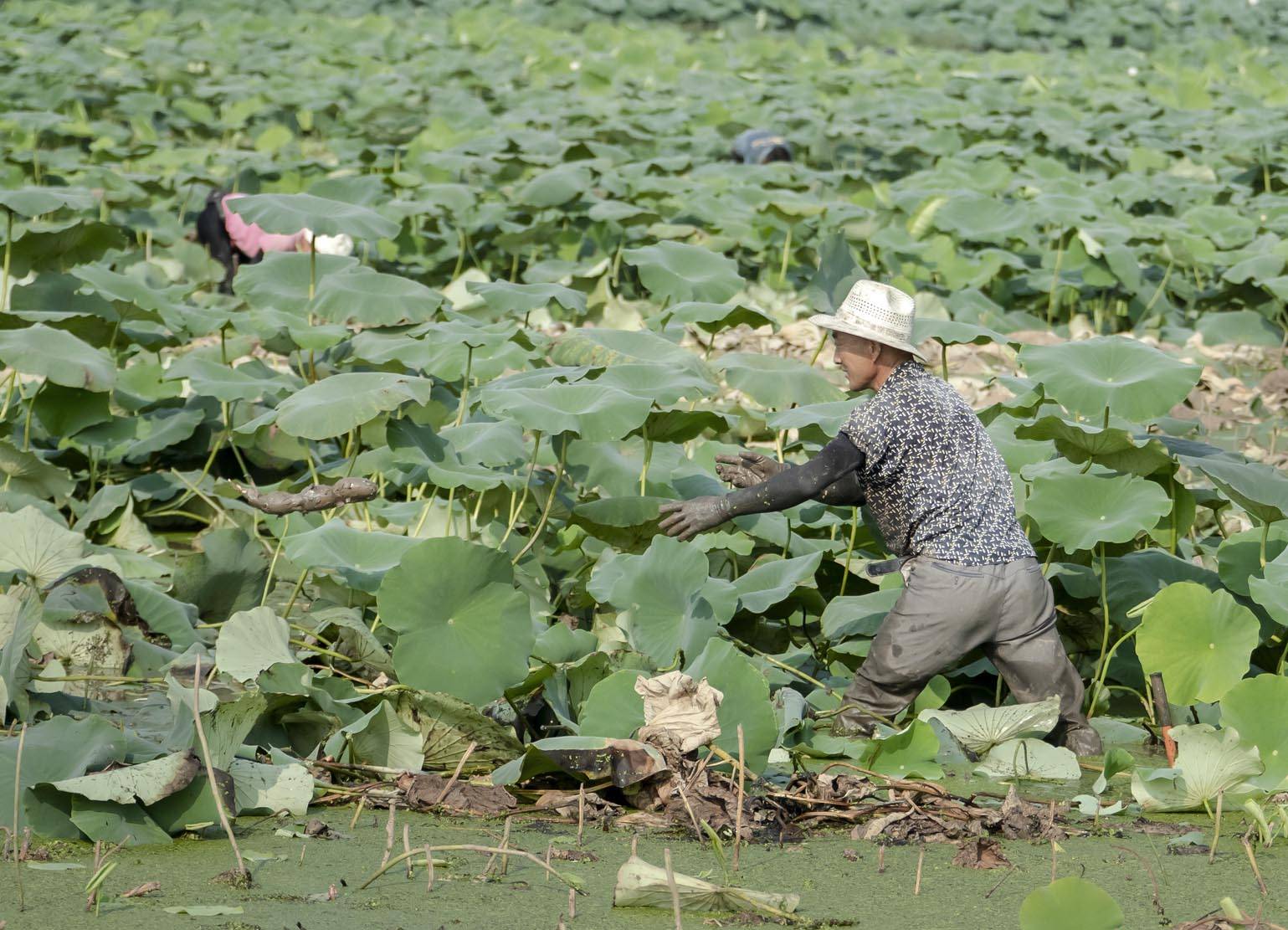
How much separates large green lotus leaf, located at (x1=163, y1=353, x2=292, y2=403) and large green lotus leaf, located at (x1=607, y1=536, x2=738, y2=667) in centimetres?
155

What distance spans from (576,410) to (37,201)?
231cm

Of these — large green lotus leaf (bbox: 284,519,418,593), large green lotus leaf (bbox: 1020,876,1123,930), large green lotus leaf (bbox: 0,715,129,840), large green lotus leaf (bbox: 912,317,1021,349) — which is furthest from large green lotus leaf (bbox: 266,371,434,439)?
large green lotus leaf (bbox: 1020,876,1123,930)

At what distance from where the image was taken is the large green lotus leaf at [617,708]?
115 inches

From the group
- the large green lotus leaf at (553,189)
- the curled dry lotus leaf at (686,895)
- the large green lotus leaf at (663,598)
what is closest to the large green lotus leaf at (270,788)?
the curled dry lotus leaf at (686,895)

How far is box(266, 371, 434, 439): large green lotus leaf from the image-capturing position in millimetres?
3627

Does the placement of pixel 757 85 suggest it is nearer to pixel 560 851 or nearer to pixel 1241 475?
pixel 1241 475

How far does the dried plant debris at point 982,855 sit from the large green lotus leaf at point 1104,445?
1.11m

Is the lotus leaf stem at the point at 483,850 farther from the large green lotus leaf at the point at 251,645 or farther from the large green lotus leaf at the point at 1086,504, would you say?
the large green lotus leaf at the point at 1086,504

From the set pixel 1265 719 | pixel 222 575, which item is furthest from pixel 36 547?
pixel 1265 719

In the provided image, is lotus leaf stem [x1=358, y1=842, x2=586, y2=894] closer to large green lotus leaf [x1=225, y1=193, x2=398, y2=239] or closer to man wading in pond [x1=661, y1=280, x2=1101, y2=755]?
man wading in pond [x1=661, y1=280, x2=1101, y2=755]

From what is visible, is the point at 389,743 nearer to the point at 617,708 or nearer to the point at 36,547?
the point at 617,708

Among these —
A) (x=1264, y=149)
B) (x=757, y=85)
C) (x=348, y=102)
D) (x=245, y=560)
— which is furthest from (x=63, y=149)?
(x=1264, y=149)

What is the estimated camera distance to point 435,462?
4.03 metres

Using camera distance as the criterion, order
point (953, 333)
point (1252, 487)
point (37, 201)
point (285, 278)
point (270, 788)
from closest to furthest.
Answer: point (270, 788) → point (1252, 487) → point (953, 333) → point (37, 201) → point (285, 278)
